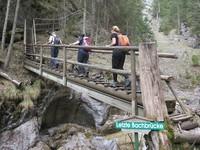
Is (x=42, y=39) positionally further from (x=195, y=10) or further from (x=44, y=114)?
(x=195, y=10)

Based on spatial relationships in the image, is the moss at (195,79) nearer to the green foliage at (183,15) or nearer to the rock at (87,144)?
the rock at (87,144)

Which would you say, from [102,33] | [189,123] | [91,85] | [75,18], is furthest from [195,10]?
[189,123]

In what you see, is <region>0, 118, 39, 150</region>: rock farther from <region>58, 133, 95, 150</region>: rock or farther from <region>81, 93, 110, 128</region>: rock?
<region>81, 93, 110, 128</region>: rock

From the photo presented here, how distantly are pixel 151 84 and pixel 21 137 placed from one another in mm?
9977

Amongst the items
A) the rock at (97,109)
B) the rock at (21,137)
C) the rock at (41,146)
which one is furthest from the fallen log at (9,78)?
the rock at (97,109)

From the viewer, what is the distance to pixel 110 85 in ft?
28.4

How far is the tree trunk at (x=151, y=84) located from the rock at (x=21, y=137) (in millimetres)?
9564

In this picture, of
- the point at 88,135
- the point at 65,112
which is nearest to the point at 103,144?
the point at 88,135

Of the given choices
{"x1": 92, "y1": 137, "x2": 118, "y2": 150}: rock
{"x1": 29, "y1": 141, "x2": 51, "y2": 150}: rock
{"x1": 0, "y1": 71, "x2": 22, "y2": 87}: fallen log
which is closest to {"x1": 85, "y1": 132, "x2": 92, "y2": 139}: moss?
{"x1": 92, "y1": 137, "x2": 118, "y2": 150}: rock

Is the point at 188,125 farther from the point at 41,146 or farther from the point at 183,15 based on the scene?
the point at 183,15

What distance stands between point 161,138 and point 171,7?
60324 millimetres

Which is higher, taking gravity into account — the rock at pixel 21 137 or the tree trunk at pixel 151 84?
the tree trunk at pixel 151 84

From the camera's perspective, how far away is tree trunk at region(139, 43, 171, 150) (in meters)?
5.89

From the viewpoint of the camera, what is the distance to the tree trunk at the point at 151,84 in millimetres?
5895
